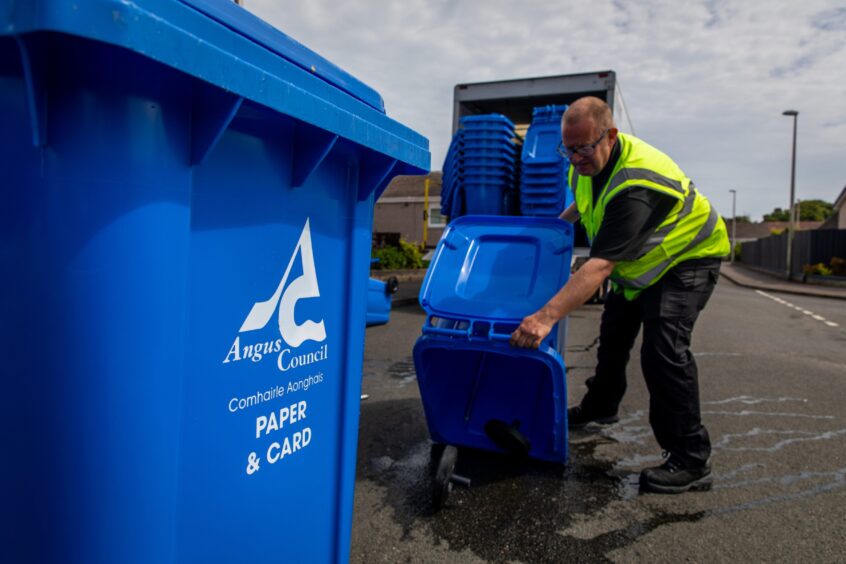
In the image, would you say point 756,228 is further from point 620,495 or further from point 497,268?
point 497,268

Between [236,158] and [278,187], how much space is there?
151 millimetres

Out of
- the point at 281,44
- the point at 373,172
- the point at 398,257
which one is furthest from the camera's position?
the point at 398,257

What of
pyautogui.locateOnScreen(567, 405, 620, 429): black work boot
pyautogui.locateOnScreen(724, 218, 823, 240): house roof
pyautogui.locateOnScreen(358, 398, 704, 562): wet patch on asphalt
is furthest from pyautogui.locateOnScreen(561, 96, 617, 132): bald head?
pyautogui.locateOnScreen(724, 218, 823, 240): house roof

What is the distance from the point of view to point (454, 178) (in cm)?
789

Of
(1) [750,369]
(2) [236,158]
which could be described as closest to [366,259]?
(2) [236,158]

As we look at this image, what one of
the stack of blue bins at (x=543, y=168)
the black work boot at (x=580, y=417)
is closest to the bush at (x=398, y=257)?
the stack of blue bins at (x=543, y=168)

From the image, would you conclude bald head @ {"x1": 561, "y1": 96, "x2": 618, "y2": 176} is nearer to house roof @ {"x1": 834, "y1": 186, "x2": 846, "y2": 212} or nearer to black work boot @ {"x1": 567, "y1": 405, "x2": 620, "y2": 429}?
black work boot @ {"x1": 567, "y1": 405, "x2": 620, "y2": 429}

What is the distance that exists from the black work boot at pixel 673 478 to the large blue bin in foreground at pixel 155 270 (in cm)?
188

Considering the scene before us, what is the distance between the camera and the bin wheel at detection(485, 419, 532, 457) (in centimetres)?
275

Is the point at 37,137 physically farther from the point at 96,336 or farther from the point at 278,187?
the point at 278,187

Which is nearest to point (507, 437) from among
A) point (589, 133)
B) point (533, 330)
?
point (533, 330)

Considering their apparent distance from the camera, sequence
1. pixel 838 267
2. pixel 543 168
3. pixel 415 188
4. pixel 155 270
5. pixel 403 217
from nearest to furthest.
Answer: pixel 155 270, pixel 543 168, pixel 838 267, pixel 403 217, pixel 415 188

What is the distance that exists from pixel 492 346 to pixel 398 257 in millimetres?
11066

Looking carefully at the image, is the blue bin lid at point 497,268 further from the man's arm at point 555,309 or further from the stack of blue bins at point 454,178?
the stack of blue bins at point 454,178
